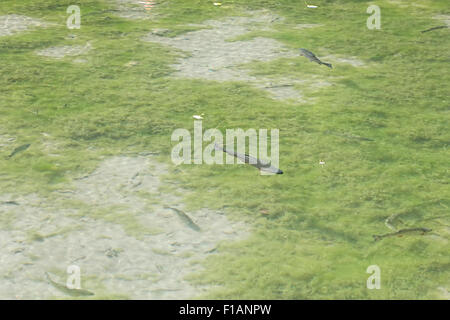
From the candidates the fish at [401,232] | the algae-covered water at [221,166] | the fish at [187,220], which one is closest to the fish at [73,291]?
the algae-covered water at [221,166]

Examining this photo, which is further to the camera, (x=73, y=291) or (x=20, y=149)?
(x=20, y=149)

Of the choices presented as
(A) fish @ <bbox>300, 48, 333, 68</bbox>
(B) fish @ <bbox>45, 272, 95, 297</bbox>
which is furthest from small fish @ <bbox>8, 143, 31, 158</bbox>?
(A) fish @ <bbox>300, 48, 333, 68</bbox>

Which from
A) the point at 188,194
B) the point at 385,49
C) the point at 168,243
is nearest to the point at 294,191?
the point at 188,194

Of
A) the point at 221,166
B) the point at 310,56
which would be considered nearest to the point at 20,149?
the point at 221,166

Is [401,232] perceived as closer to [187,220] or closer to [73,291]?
[187,220]

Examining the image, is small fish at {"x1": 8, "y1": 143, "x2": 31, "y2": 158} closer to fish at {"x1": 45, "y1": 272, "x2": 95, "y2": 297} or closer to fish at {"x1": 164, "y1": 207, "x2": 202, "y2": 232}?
fish at {"x1": 164, "y1": 207, "x2": 202, "y2": 232}

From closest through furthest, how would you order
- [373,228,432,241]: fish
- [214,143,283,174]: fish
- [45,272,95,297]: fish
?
[45,272,95,297]: fish, [373,228,432,241]: fish, [214,143,283,174]: fish

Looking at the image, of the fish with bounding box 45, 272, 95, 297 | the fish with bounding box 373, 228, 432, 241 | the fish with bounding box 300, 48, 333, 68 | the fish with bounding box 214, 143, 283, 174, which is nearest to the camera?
the fish with bounding box 45, 272, 95, 297

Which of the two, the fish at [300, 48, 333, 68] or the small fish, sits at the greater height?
the fish at [300, 48, 333, 68]

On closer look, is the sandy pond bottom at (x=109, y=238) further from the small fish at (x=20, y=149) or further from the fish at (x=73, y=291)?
the small fish at (x=20, y=149)

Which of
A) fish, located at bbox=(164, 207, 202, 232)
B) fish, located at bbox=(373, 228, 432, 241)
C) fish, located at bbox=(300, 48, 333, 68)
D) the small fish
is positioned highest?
fish, located at bbox=(300, 48, 333, 68)
